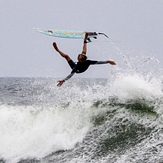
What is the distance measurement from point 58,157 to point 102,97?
2.87 m

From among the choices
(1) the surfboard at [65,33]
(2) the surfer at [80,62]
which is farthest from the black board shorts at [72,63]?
(1) the surfboard at [65,33]

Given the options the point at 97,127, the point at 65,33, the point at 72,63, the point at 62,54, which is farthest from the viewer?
the point at 65,33

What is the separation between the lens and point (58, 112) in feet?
33.7

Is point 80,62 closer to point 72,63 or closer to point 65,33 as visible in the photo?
point 72,63

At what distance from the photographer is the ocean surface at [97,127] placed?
7856 millimetres

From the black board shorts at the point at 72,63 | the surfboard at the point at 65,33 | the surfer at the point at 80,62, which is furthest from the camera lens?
the surfboard at the point at 65,33

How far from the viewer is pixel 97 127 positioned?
9.28 m

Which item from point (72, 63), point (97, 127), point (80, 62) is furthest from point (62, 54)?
point (97, 127)

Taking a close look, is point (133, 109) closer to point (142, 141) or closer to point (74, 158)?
point (142, 141)

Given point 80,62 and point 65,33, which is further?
point 65,33

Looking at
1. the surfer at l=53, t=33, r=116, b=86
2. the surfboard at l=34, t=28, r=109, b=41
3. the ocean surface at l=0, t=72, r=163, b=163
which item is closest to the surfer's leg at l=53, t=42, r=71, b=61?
the surfer at l=53, t=33, r=116, b=86

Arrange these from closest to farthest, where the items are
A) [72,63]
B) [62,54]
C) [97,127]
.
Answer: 1. [72,63]
2. [62,54]
3. [97,127]

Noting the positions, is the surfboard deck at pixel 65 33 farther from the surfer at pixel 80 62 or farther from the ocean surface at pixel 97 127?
the ocean surface at pixel 97 127

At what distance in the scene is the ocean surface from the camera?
7856 millimetres
